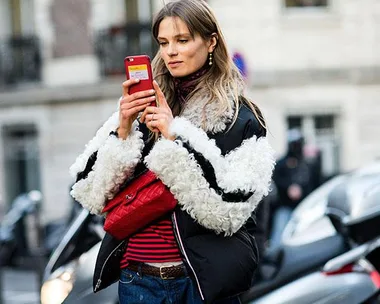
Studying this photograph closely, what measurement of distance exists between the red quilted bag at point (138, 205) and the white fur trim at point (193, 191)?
0.13 ft

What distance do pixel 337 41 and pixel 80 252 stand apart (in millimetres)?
11955

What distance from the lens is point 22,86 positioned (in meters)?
17.5

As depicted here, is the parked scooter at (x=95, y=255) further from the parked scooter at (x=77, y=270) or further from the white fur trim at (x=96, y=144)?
the white fur trim at (x=96, y=144)

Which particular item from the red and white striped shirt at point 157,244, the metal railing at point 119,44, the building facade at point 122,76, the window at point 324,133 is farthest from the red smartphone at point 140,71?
the metal railing at point 119,44

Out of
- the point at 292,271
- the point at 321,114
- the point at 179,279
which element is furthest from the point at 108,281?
the point at 321,114

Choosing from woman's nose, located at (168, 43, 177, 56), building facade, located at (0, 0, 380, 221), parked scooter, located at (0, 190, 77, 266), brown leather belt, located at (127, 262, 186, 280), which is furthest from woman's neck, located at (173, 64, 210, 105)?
building facade, located at (0, 0, 380, 221)

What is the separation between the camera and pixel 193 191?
3045mm

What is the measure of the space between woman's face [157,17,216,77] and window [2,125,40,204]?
14.6 meters

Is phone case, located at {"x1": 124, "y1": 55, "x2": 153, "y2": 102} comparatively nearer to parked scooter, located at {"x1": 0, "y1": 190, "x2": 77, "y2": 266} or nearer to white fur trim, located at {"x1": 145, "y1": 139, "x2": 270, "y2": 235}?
white fur trim, located at {"x1": 145, "y1": 139, "x2": 270, "y2": 235}

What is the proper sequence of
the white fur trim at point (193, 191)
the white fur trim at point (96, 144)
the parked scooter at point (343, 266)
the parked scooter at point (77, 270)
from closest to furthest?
1. the white fur trim at point (193, 191)
2. the white fur trim at point (96, 144)
3. the parked scooter at point (77, 270)
4. the parked scooter at point (343, 266)

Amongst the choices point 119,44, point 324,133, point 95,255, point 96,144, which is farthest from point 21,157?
point 96,144

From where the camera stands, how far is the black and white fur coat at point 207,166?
3043 millimetres

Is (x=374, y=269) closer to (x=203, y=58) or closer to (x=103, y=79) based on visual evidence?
(x=203, y=58)

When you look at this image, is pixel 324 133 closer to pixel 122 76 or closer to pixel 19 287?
pixel 122 76
